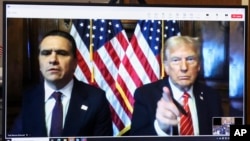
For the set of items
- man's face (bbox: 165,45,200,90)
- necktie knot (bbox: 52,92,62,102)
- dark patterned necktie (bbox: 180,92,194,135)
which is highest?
man's face (bbox: 165,45,200,90)

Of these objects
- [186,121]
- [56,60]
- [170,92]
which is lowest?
[186,121]

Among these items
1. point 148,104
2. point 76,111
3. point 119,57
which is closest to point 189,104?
point 148,104

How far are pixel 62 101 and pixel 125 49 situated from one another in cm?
29

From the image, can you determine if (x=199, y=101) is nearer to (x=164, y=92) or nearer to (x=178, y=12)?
(x=164, y=92)

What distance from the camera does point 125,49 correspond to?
1.52 meters

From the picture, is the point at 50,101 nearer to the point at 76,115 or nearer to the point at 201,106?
the point at 76,115

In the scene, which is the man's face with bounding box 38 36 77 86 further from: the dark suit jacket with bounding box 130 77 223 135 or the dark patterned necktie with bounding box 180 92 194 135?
the dark patterned necktie with bounding box 180 92 194 135

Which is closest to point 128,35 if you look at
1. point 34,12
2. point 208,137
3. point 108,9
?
point 108,9

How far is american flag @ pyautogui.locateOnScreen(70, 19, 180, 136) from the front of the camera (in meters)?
1.49

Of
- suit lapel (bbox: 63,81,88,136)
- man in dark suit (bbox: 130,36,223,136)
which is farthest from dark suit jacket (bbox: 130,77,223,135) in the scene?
suit lapel (bbox: 63,81,88,136)

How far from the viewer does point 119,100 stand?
150cm

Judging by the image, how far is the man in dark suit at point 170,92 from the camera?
1.51 meters

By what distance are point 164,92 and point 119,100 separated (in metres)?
0.16

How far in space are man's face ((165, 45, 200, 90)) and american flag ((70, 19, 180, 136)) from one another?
0.04 metres
